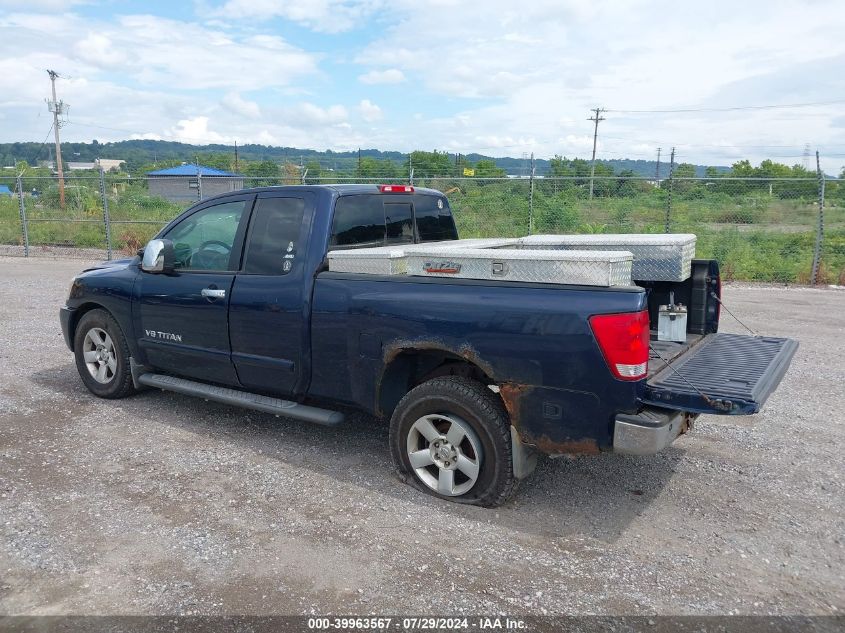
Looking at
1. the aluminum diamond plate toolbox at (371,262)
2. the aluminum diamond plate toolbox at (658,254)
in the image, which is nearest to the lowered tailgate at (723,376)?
the aluminum diamond plate toolbox at (658,254)

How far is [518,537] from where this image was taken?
12.2 ft

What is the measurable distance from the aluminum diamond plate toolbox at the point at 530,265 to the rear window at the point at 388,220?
824mm

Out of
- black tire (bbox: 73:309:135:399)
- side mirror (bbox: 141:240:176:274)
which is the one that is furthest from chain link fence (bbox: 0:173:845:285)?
side mirror (bbox: 141:240:176:274)

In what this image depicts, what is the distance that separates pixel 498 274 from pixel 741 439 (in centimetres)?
271

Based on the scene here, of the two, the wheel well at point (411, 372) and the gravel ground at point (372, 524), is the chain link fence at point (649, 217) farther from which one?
the wheel well at point (411, 372)

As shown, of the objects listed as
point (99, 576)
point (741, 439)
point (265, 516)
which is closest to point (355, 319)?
point (265, 516)

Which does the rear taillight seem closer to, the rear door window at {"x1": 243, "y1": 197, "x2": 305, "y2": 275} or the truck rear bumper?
the truck rear bumper

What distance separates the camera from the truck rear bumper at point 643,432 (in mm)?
3371

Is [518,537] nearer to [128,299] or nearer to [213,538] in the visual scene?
[213,538]

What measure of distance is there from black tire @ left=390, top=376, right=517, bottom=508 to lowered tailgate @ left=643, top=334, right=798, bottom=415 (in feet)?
2.77

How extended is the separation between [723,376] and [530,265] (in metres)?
1.28

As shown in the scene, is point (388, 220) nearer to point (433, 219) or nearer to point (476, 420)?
point (433, 219)

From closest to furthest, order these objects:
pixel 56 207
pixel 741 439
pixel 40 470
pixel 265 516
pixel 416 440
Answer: pixel 265 516, pixel 416 440, pixel 40 470, pixel 741 439, pixel 56 207

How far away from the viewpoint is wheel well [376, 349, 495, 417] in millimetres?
4199
